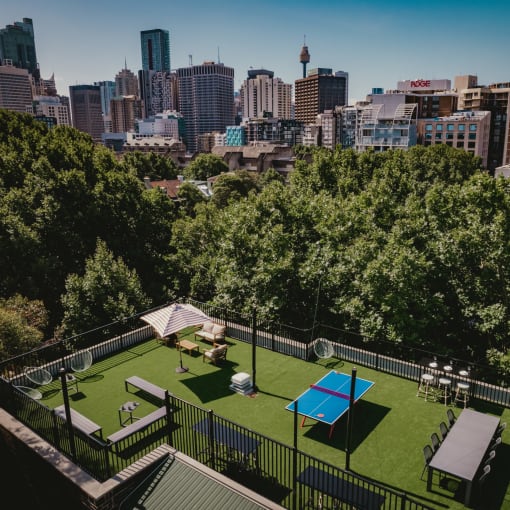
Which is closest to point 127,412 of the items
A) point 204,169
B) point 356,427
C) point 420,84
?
point 356,427

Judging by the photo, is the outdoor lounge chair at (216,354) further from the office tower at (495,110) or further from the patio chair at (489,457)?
the office tower at (495,110)

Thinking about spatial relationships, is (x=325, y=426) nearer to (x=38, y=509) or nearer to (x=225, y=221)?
(x=38, y=509)

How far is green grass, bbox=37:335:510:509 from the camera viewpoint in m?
10.5

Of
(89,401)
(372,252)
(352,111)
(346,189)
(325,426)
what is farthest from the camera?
(352,111)

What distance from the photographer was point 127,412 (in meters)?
12.7

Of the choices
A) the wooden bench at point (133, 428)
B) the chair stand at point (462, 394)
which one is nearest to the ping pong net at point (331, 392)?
the chair stand at point (462, 394)

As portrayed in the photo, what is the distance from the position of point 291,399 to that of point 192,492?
195 inches

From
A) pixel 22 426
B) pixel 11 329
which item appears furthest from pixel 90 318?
pixel 22 426

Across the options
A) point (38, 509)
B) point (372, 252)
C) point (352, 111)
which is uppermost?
point (352, 111)

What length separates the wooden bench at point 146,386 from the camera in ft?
42.0

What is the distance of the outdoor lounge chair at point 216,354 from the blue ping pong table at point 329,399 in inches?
143

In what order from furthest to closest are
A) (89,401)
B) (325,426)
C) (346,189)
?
(346,189), (89,401), (325,426)

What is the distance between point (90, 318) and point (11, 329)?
4.63 m

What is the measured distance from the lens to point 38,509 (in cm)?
1193
